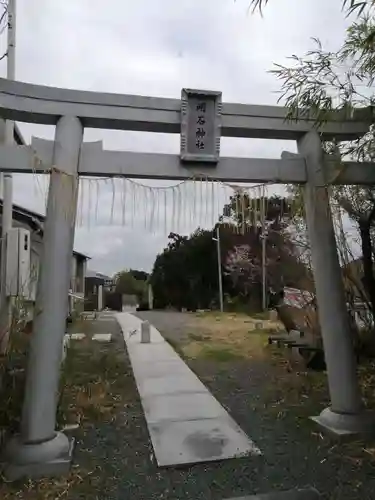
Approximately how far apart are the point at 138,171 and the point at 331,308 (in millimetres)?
2184

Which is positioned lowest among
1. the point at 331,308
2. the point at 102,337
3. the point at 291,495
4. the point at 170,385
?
the point at 291,495

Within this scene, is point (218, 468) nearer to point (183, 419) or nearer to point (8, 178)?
point (183, 419)

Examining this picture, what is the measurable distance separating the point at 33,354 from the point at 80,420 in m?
1.41

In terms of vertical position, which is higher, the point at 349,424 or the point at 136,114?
the point at 136,114

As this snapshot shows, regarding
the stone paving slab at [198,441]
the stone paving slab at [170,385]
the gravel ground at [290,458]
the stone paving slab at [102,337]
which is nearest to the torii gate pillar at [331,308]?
the gravel ground at [290,458]

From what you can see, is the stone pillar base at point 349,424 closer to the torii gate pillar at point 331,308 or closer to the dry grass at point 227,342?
the torii gate pillar at point 331,308

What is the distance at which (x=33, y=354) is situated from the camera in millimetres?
3451

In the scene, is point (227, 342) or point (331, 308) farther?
point (227, 342)

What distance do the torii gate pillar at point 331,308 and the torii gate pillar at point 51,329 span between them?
2203 millimetres

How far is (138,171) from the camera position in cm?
384

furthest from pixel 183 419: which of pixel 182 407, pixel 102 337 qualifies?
pixel 102 337

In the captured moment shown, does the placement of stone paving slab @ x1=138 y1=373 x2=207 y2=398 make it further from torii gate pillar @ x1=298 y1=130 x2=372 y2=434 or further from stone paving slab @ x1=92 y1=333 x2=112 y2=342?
stone paving slab @ x1=92 y1=333 x2=112 y2=342

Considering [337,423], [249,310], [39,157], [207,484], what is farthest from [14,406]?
[249,310]

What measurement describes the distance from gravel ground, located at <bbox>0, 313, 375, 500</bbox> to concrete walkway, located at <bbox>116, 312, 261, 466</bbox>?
11 cm
